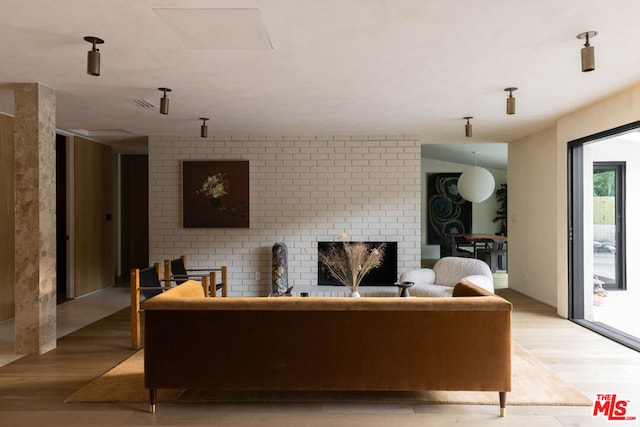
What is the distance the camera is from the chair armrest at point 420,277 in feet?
19.1

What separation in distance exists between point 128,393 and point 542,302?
Result: 216 inches

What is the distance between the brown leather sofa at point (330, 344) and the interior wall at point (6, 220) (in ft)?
12.3

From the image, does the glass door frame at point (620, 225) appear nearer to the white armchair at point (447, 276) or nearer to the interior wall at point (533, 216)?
the interior wall at point (533, 216)

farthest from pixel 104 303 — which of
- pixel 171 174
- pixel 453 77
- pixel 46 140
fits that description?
pixel 453 77

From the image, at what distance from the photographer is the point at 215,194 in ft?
23.8

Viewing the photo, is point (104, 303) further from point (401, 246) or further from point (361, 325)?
point (361, 325)

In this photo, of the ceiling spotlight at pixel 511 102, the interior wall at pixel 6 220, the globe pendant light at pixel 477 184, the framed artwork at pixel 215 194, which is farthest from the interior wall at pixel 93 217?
the ceiling spotlight at pixel 511 102

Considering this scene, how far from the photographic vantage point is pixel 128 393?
3357 millimetres

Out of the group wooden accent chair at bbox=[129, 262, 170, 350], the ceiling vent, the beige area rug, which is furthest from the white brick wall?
the beige area rug

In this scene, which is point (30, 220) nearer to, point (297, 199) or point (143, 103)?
point (143, 103)

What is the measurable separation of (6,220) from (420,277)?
4.99 metres

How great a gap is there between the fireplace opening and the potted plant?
5773 millimetres

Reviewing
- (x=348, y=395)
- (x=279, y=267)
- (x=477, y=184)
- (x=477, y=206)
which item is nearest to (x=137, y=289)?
(x=348, y=395)

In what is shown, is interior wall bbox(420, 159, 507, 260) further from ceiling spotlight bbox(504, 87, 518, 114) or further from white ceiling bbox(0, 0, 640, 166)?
ceiling spotlight bbox(504, 87, 518, 114)
